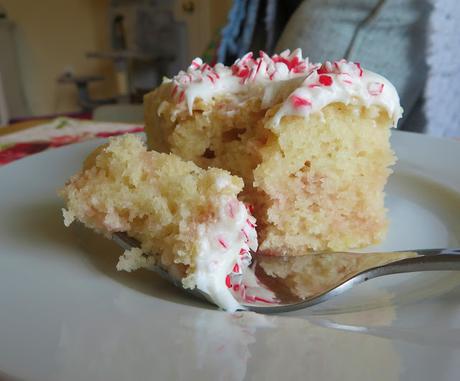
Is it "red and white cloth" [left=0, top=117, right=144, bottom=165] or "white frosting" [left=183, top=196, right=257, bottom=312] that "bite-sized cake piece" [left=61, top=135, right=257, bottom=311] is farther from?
"red and white cloth" [left=0, top=117, right=144, bottom=165]

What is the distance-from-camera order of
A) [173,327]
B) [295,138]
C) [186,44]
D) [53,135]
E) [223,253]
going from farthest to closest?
[186,44]
[53,135]
[295,138]
[223,253]
[173,327]

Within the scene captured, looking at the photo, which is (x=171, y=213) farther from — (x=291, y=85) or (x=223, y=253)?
(x=291, y=85)

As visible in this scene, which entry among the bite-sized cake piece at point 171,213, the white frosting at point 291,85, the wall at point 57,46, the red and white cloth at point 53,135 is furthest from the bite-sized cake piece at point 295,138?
the wall at point 57,46

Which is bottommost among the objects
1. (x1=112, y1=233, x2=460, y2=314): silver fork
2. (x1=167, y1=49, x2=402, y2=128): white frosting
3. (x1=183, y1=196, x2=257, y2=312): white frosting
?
(x1=112, y1=233, x2=460, y2=314): silver fork

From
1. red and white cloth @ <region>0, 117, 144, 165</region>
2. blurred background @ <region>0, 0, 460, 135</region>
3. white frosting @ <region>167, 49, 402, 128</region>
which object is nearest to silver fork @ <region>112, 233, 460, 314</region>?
white frosting @ <region>167, 49, 402, 128</region>

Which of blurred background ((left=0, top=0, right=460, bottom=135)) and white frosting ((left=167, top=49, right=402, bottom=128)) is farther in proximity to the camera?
blurred background ((left=0, top=0, right=460, bottom=135))

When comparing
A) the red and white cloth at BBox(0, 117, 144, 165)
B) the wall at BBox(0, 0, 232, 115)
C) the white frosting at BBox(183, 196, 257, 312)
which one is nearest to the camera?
the white frosting at BBox(183, 196, 257, 312)

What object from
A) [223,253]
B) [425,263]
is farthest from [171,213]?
[425,263]

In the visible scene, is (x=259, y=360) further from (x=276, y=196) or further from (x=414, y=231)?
(x=414, y=231)
